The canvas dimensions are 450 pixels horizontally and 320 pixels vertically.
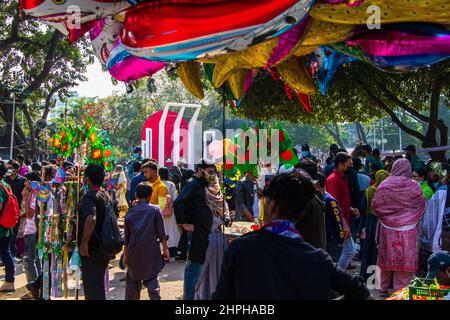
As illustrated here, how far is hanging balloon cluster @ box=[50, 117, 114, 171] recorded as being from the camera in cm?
764

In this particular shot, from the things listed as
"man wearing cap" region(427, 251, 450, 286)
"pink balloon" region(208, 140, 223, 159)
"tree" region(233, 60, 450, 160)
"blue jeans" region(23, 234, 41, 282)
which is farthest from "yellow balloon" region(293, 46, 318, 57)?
"pink balloon" region(208, 140, 223, 159)

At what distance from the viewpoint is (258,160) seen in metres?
10.1

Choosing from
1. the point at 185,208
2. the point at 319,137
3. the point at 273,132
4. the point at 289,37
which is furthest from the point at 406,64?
the point at 319,137

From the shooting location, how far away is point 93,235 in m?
4.98

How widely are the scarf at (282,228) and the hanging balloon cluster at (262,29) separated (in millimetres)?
1023

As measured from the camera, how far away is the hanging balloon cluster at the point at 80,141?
7.64 m

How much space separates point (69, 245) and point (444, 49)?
4340 millimetres

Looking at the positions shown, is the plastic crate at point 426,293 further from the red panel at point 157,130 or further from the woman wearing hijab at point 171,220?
the red panel at point 157,130

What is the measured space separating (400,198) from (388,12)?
12.8 feet

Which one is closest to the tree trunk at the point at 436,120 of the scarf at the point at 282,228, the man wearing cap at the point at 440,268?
the man wearing cap at the point at 440,268

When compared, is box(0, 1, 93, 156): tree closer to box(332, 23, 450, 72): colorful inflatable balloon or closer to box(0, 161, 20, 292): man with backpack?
box(0, 161, 20, 292): man with backpack

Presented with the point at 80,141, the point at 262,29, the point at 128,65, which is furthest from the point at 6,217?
the point at 262,29
